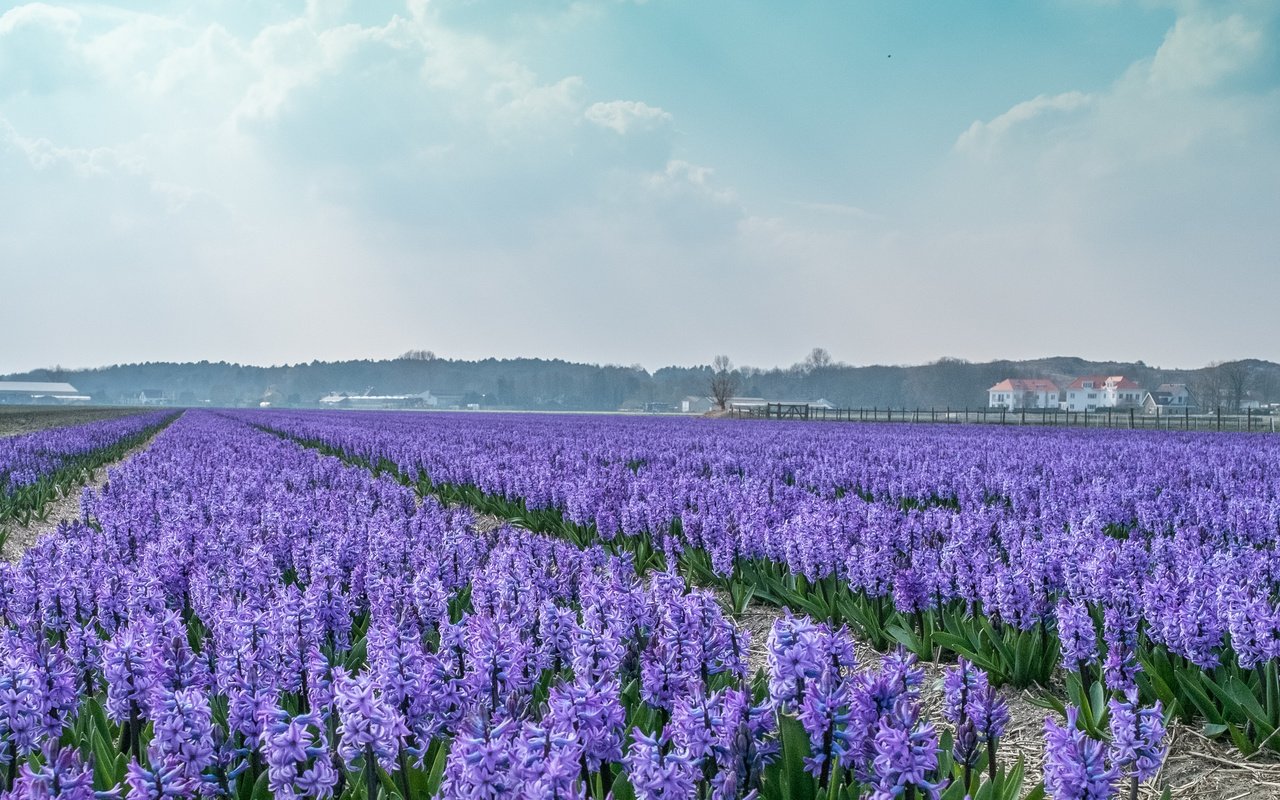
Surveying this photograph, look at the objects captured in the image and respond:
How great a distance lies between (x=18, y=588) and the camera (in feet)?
16.5

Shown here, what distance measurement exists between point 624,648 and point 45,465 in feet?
60.4

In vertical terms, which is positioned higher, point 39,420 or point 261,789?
point 261,789

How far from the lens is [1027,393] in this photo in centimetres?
13562

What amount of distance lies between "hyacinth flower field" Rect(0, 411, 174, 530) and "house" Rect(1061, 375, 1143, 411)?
416ft

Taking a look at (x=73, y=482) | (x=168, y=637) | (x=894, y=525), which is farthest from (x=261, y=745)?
(x=73, y=482)

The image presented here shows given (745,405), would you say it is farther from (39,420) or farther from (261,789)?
(261,789)

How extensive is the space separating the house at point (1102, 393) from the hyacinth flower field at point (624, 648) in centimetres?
13264

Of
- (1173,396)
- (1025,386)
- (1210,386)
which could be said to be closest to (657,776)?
(1210,386)

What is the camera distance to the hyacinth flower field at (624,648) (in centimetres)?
242

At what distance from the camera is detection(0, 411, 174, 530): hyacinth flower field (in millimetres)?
13266

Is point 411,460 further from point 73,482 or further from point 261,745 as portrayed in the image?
point 261,745

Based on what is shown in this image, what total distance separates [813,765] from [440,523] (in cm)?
515

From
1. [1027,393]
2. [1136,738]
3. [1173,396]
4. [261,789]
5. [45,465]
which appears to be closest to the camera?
[1136,738]

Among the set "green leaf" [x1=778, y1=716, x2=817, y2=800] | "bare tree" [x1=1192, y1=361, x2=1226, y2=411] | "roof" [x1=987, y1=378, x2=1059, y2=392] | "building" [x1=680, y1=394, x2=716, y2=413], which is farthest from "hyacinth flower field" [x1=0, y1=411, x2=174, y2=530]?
"roof" [x1=987, y1=378, x2=1059, y2=392]
